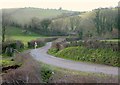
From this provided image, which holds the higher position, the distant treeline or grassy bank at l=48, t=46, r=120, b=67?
the distant treeline

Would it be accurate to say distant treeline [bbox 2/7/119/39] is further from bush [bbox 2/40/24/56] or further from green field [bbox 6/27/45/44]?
bush [bbox 2/40/24/56]

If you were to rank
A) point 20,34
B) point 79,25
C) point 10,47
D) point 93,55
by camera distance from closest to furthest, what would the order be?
point 93,55 → point 10,47 → point 20,34 → point 79,25

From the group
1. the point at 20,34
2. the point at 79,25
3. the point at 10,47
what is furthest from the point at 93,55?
the point at 79,25

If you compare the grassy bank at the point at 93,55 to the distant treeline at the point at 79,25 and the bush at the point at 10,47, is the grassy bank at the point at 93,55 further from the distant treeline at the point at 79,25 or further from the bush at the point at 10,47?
the distant treeline at the point at 79,25

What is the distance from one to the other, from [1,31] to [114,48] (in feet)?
117

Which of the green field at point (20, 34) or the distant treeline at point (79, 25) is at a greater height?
the distant treeline at point (79, 25)

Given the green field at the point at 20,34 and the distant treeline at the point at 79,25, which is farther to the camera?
the green field at the point at 20,34

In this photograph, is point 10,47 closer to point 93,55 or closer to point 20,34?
point 93,55

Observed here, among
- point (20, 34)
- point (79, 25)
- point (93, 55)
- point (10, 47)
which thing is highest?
point (79, 25)

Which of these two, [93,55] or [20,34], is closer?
[93,55]

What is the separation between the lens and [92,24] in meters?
73.8

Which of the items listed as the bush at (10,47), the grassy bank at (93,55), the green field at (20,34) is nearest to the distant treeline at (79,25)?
the green field at (20,34)

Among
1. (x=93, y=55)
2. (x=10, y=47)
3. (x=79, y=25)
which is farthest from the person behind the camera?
(x=79, y=25)

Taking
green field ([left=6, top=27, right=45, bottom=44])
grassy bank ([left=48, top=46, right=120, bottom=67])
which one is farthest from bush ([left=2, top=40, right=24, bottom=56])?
green field ([left=6, top=27, right=45, bottom=44])
